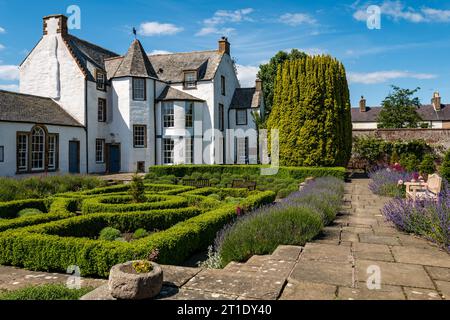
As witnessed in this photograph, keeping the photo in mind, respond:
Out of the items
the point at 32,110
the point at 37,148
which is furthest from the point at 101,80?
the point at 37,148

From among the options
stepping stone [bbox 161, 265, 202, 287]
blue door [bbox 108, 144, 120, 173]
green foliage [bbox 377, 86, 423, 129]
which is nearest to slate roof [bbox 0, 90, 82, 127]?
blue door [bbox 108, 144, 120, 173]

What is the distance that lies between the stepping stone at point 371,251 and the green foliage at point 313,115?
53.2 feet

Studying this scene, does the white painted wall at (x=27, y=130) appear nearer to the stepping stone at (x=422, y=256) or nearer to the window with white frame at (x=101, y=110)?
the window with white frame at (x=101, y=110)

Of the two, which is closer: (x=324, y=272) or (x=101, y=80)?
(x=324, y=272)

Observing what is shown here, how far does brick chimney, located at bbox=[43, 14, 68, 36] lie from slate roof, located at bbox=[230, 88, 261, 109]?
1466 centimetres

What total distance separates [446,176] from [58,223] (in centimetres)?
1375

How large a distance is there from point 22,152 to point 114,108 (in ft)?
25.5

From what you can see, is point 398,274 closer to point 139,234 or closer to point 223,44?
point 139,234

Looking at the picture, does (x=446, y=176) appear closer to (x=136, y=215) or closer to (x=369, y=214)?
(x=369, y=214)

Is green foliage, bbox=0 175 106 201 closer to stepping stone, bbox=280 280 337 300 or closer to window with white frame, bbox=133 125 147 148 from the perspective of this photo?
window with white frame, bbox=133 125 147 148

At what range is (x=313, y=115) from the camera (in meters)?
23.2

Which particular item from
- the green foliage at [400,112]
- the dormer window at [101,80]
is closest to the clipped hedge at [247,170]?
the dormer window at [101,80]

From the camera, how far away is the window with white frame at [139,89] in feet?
90.6
